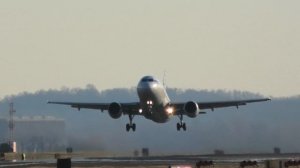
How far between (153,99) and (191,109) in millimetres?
8956

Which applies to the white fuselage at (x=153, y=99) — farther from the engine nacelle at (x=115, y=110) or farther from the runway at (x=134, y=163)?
the runway at (x=134, y=163)

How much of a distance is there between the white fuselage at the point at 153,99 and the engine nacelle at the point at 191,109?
4865 millimetres

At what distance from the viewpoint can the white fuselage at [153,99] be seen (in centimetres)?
9412

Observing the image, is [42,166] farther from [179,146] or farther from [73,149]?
[179,146]

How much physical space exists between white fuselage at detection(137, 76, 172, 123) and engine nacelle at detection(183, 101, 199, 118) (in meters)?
4.87

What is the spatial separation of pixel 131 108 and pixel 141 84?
738 cm

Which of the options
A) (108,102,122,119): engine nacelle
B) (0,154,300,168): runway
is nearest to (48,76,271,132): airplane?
(108,102,122,119): engine nacelle

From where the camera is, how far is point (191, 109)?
101375 millimetres

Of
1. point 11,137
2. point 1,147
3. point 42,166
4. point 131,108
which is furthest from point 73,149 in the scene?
point 42,166

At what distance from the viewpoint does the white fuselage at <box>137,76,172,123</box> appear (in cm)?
9412

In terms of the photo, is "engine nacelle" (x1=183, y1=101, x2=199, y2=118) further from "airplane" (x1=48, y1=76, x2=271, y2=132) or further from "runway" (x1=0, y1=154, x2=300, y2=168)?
"runway" (x1=0, y1=154, x2=300, y2=168)

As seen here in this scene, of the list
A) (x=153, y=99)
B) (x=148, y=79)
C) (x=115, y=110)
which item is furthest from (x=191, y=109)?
(x=115, y=110)

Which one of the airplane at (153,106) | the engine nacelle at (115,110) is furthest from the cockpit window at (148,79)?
the engine nacelle at (115,110)

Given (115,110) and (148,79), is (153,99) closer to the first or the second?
(148,79)
